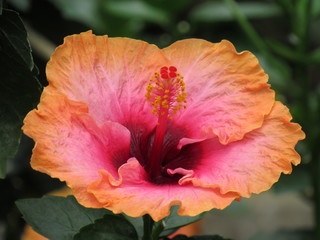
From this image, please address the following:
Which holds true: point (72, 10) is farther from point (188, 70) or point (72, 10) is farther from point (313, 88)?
point (313, 88)

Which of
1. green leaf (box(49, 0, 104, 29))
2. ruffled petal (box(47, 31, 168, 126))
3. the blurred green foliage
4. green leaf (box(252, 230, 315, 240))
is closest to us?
ruffled petal (box(47, 31, 168, 126))

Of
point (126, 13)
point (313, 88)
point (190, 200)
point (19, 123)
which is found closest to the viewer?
point (190, 200)

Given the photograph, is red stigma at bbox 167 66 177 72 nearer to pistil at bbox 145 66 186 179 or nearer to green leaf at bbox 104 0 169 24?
pistil at bbox 145 66 186 179

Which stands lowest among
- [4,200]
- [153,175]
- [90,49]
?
[4,200]

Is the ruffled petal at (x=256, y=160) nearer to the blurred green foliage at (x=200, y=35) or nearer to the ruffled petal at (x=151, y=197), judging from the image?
the ruffled petal at (x=151, y=197)

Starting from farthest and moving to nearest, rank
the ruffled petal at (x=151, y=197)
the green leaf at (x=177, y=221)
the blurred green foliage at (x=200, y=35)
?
1. the blurred green foliage at (x=200, y=35)
2. the green leaf at (x=177, y=221)
3. the ruffled petal at (x=151, y=197)

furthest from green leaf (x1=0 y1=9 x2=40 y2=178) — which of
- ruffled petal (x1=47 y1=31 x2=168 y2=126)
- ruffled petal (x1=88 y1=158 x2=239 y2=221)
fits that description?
ruffled petal (x1=88 y1=158 x2=239 y2=221)

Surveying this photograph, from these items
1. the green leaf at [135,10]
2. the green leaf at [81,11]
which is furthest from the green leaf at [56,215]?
the green leaf at [135,10]

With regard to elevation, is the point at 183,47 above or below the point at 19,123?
above

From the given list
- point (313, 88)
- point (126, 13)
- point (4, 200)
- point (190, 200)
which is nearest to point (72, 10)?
point (126, 13)
